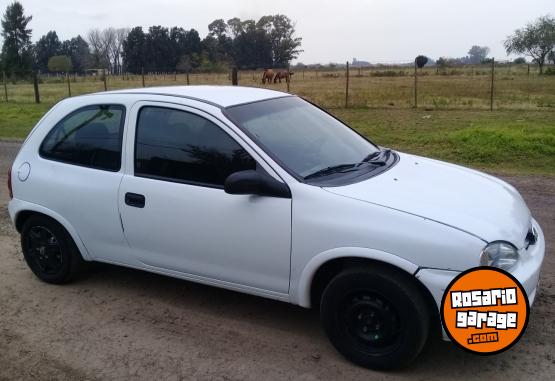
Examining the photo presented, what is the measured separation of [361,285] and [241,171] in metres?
1.03

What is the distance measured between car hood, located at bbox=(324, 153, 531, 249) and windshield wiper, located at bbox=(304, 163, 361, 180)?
0.68ft

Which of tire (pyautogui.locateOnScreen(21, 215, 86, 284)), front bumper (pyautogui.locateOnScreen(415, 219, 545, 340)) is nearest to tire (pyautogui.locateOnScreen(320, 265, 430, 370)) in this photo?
front bumper (pyautogui.locateOnScreen(415, 219, 545, 340))

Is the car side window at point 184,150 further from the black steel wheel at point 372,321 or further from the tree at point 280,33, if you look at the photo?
the tree at point 280,33

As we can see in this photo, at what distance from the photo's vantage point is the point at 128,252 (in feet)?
14.0

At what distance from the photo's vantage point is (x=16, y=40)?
88688 mm

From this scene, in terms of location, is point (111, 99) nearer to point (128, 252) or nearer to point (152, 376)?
point (128, 252)

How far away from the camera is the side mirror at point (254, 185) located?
349 cm

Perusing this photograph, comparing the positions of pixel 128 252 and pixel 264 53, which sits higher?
pixel 264 53

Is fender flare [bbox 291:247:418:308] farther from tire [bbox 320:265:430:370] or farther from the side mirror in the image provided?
the side mirror

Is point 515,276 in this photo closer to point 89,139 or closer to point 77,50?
point 89,139

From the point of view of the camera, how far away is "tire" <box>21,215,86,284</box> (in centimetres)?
460

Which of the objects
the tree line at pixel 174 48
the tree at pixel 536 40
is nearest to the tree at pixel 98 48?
the tree line at pixel 174 48

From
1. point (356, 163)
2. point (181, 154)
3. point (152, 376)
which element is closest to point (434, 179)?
point (356, 163)

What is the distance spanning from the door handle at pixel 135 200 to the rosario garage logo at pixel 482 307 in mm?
2155
